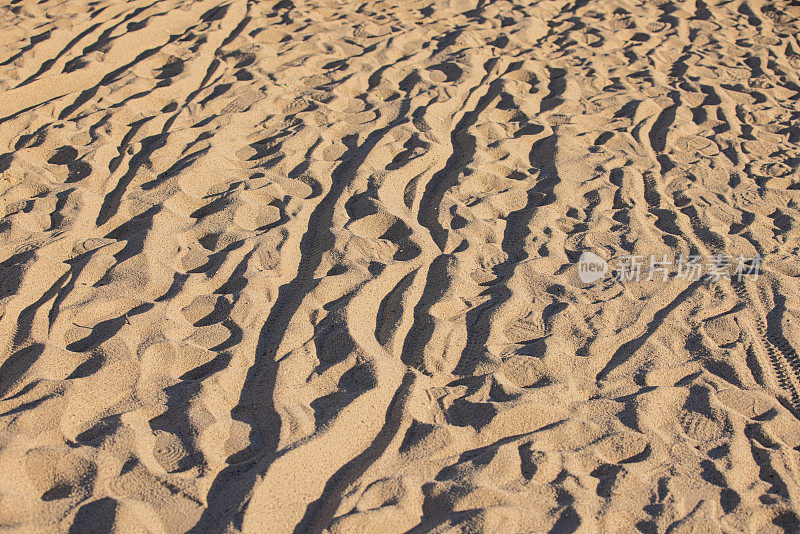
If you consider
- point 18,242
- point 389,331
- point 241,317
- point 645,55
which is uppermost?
point 18,242

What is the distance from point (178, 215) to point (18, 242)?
2.35ft

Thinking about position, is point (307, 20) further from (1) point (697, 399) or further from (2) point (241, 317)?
(1) point (697, 399)

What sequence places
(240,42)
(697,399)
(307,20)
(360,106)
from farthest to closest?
(307,20) → (240,42) → (360,106) → (697,399)

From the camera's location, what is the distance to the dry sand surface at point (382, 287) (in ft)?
6.70

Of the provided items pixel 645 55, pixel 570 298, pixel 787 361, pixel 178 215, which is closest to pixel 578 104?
pixel 645 55

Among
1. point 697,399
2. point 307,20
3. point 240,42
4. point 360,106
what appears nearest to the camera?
point 697,399

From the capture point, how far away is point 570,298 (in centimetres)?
A: 287

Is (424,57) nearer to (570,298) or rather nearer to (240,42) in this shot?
(240,42)

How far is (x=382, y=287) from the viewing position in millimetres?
2859

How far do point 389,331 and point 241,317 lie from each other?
61 centimetres

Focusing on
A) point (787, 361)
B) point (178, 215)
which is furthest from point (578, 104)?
point (178, 215)

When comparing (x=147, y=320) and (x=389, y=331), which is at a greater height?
(x=147, y=320)

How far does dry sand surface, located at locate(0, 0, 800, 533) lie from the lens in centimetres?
204

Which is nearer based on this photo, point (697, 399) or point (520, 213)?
point (697, 399)
